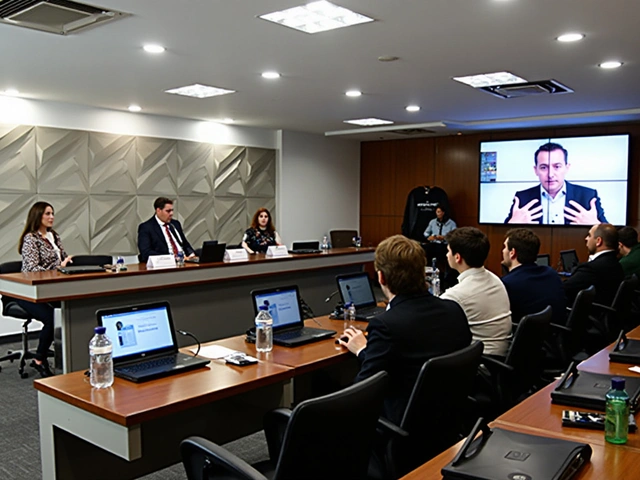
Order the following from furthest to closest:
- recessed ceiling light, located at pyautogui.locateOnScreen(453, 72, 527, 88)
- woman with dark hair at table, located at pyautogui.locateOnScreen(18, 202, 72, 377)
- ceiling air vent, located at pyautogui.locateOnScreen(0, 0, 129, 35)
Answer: recessed ceiling light, located at pyautogui.locateOnScreen(453, 72, 527, 88) < woman with dark hair at table, located at pyautogui.locateOnScreen(18, 202, 72, 377) < ceiling air vent, located at pyautogui.locateOnScreen(0, 0, 129, 35)

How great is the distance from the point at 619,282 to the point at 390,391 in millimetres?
3244

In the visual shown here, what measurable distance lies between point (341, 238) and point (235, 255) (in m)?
4.88

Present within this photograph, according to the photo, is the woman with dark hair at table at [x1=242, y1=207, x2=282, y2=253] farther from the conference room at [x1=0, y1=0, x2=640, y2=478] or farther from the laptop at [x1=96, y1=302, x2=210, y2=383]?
the laptop at [x1=96, y1=302, x2=210, y2=383]

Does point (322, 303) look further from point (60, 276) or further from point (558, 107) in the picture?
point (558, 107)

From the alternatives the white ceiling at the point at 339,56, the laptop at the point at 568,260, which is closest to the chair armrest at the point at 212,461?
the white ceiling at the point at 339,56

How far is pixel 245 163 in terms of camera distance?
9133mm

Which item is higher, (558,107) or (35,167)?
(558,107)

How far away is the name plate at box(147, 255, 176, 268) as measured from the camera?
201 inches

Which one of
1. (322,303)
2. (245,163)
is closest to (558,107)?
(322,303)

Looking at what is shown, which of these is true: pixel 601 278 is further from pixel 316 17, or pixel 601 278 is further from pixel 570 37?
pixel 316 17

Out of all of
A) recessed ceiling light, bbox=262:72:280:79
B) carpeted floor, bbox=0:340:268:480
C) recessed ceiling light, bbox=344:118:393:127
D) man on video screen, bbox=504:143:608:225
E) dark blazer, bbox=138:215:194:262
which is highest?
recessed ceiling light, bbox=344:118:393:127

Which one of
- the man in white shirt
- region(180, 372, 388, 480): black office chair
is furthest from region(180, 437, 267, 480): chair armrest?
the man in white shirt

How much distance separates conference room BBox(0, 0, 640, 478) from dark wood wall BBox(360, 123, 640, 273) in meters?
0.03

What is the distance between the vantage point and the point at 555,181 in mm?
8758
